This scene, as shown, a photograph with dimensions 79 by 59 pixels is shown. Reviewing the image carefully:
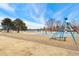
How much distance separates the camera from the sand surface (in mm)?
2512

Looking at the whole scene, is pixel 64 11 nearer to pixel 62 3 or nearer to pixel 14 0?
pixel 62 3

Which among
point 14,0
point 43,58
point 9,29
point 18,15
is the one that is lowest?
point 43,58

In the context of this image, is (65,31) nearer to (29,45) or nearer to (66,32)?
(66,32)

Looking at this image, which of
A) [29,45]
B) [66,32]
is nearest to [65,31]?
[66,32]

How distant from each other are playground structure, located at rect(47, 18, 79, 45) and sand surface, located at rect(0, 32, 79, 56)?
8cm

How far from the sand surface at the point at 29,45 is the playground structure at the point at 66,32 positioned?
76 millimetres

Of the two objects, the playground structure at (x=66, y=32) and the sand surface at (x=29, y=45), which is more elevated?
the playground structure at (x=66, y=32)

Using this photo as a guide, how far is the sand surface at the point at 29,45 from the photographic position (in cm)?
251

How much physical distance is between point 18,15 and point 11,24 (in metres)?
0.15

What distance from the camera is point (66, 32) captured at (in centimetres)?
254

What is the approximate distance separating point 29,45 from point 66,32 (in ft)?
1.62

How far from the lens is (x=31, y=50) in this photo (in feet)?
8.28

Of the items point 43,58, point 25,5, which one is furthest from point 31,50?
point 25,5

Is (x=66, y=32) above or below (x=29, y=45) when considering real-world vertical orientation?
above
